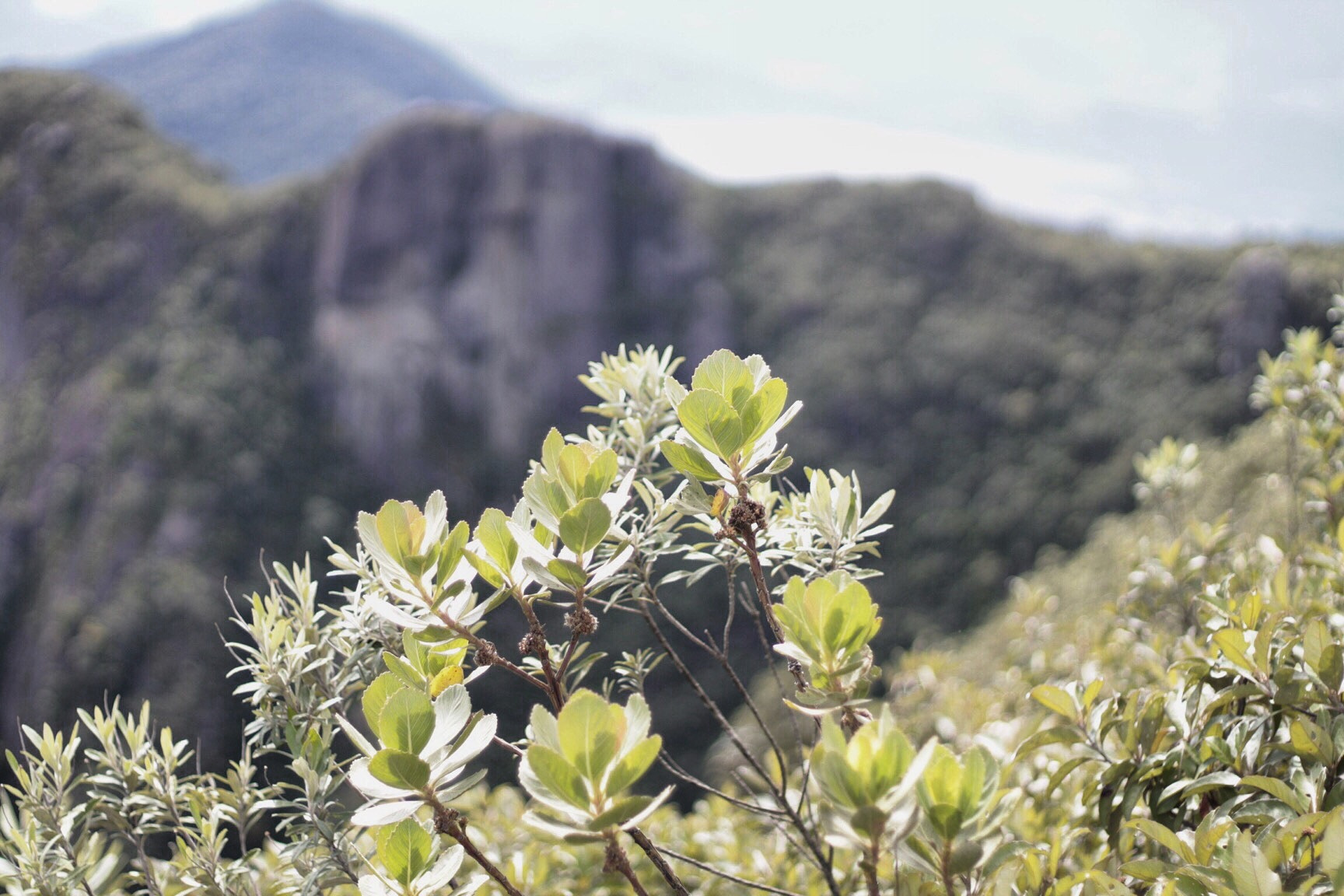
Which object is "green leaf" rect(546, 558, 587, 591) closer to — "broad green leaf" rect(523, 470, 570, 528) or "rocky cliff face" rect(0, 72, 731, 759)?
"broad green leaf" rect(523, 470, 570, 528)

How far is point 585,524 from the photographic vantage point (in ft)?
2.58

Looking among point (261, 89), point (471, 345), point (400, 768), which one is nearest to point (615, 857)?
point (400, 768)

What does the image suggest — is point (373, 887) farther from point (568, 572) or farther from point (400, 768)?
point (568, 572)

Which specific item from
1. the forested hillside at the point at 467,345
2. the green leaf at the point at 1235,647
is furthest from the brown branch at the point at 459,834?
the forested hillside at the point at 467,345

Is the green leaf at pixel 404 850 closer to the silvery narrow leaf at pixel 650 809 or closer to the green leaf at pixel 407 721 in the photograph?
the green leaf at pixel 407 721

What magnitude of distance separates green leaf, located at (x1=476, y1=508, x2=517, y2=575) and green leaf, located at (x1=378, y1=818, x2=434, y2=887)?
0.82 feet

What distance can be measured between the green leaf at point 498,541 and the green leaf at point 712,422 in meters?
0.21

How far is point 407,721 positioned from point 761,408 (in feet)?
1.43

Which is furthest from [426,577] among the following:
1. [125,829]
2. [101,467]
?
[101,467]

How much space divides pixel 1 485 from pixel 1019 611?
132 feet

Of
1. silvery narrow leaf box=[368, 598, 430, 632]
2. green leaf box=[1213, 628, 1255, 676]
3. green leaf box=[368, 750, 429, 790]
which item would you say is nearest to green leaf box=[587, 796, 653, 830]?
green leaf box=[368, 750, 429, 790]

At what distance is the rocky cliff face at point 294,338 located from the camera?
3045cm

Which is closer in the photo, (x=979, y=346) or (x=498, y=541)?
(x=498, y=541)

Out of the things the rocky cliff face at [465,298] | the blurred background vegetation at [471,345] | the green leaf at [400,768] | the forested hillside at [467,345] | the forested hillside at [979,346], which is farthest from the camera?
the rocky cliff face at [465,298]
